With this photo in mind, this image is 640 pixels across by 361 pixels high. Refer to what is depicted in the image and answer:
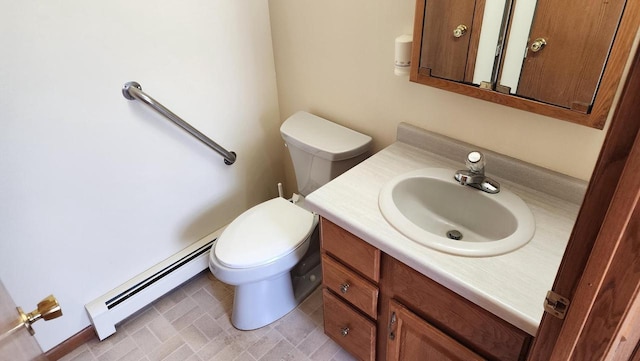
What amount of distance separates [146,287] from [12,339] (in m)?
1.10

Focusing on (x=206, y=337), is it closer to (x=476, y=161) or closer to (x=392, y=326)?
(x=392, y=326)

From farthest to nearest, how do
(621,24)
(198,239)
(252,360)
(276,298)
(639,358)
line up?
(198,239), (276,298), (252,360), (621,24), (639,358)

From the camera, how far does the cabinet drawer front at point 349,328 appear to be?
55.4 inches

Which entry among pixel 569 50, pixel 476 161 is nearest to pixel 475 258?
pixel 476 161

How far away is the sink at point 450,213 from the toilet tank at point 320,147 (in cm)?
33

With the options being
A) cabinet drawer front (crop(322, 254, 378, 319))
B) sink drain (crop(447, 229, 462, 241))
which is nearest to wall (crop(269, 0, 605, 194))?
sink drain (crop(447, 229, 462, 241))

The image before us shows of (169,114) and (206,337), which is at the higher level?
(169,114)

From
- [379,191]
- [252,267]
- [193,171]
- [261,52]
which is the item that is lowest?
[252,267]

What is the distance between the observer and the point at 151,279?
6.01 feet

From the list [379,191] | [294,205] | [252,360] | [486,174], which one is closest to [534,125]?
[486,174]

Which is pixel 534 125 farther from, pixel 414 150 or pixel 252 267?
pixel 252 267

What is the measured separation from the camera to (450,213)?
1.35m

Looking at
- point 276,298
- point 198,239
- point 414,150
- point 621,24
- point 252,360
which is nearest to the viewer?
point 621,24

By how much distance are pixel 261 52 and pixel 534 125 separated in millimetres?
1170
